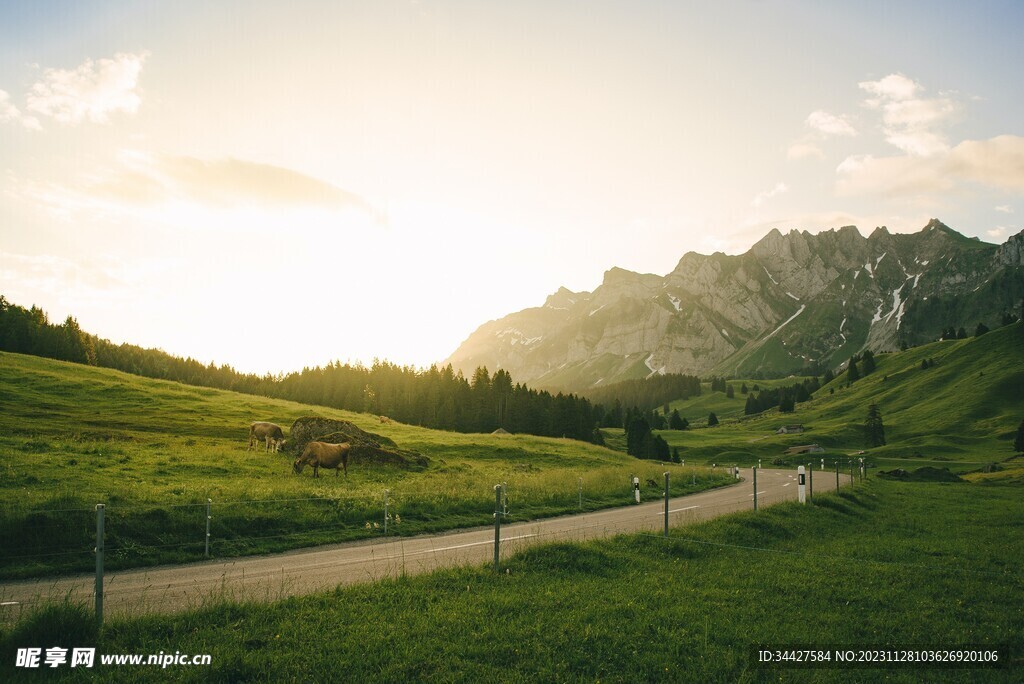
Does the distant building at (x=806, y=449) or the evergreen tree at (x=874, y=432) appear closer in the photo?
the distant building at (x=806, y=449)

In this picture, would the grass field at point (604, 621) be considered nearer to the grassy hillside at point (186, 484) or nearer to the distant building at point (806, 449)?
the grassy hillside at point (186, 484)

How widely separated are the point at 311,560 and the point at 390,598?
6.91 m

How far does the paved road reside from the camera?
11.6 m

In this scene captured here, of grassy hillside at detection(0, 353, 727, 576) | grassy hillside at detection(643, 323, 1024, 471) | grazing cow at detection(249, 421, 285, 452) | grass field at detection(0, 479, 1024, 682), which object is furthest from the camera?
grassy hillside at detection(643, 323, 1024, 471)

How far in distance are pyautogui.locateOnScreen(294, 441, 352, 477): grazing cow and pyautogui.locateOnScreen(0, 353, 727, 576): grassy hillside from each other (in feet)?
2.73

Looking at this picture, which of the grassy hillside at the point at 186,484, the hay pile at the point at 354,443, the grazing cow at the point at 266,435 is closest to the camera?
the grassy hillside at the point at 186,484

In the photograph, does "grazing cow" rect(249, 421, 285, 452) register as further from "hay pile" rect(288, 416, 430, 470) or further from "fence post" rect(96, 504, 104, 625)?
"fence post" rect(96, 504, 104, 625)

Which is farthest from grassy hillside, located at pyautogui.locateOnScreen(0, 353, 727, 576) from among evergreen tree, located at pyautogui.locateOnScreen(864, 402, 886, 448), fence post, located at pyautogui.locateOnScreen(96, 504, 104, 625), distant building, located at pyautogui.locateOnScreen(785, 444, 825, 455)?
evergreen tree, located at pyautogui.locateOnScreen(864, 402, 886, 448)

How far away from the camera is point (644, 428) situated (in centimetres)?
10875

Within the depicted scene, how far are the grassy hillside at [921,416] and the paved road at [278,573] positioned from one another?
287 ft

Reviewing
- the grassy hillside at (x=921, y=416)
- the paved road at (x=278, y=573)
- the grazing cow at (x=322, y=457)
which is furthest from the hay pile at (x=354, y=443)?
the grassy hillside at (x=921, y=416)

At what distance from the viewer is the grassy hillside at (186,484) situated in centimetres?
1730

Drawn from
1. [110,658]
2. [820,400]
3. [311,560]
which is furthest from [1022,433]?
[110,658]

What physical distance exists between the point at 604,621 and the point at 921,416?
527 feet
